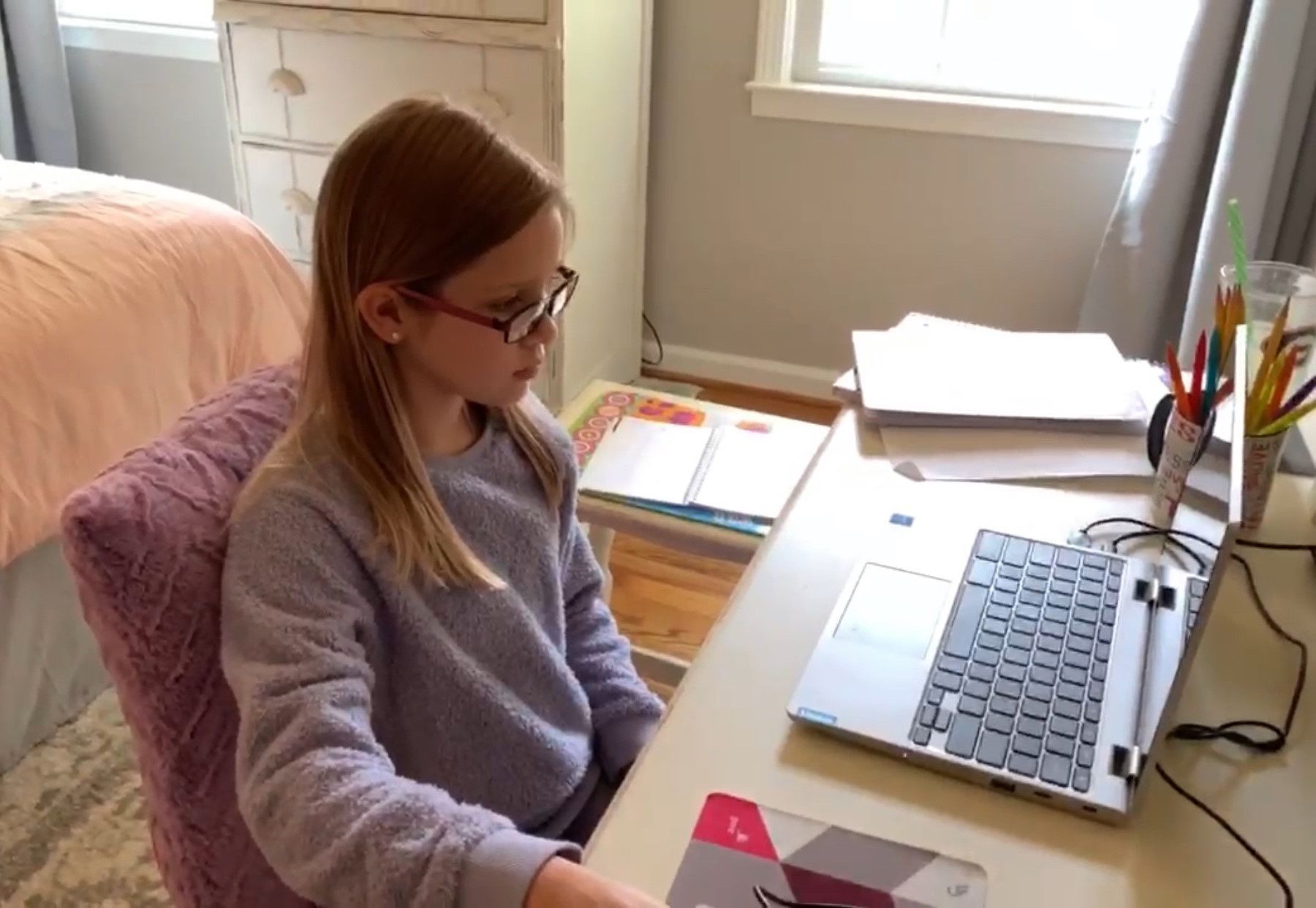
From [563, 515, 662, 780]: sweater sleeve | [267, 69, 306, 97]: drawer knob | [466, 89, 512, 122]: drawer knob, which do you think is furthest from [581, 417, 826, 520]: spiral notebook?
[267, 69, 306, 97]: drawer knob

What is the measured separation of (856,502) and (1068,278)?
1.76 m

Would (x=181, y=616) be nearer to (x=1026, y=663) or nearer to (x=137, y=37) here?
(x=1026, y=663)

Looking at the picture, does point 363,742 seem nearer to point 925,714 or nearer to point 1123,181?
point 925,714

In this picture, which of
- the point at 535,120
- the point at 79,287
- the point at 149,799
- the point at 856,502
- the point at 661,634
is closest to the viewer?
the point at 149,799

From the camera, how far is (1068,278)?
8.73ft

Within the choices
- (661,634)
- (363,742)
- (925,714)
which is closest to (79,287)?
(661,634)

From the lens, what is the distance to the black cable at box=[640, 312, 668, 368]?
3.09 m

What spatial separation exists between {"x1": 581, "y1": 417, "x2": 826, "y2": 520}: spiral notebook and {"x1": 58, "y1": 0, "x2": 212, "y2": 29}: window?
218cm

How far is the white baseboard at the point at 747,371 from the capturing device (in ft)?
9.80

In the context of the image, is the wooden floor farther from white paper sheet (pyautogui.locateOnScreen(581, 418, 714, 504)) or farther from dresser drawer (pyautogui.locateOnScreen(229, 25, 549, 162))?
dresser drawer (pyautogui.locateOnScreen(229, 25, 549, 162))

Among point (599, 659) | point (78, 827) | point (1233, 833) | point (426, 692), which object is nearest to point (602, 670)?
point (599, 659)

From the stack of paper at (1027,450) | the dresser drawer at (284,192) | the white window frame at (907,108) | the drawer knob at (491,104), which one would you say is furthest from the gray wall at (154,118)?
the stack of paper at (1027,450)

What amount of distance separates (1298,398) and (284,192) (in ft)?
7.03

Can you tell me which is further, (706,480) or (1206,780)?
(706,480)
